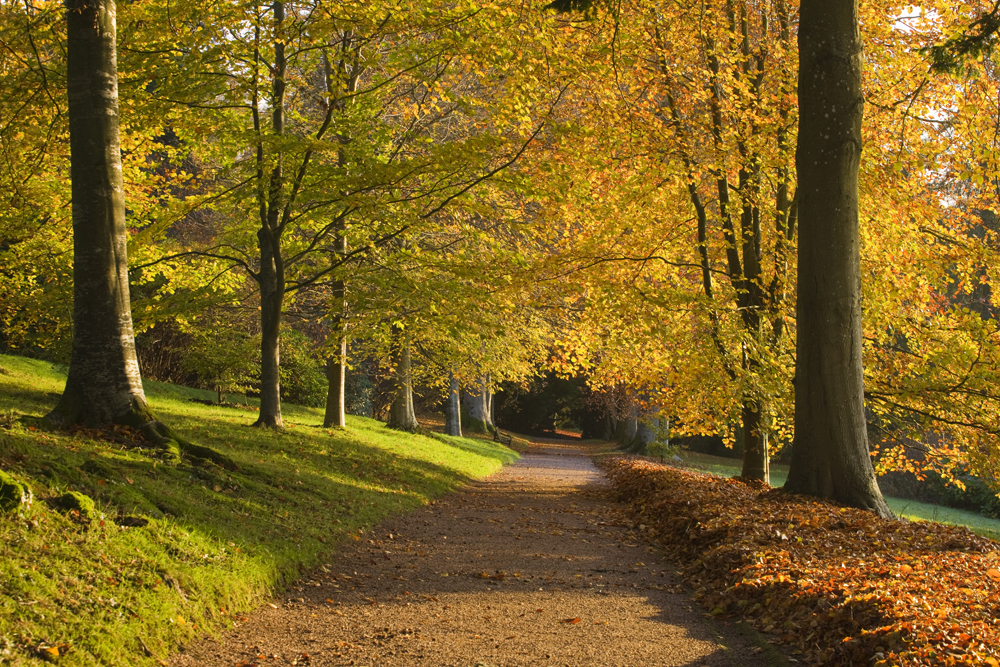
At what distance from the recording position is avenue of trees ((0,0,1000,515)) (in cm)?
827

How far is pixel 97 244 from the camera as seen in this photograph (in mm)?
7316

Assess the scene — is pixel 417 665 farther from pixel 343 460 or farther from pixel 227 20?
pixel 227 20

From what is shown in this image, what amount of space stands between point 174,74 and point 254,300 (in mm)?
12159

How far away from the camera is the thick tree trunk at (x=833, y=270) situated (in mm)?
8180

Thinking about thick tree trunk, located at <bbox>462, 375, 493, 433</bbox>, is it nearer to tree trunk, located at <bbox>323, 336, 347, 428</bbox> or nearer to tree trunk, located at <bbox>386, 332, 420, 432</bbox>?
tree trunk, located at <bbox>386, 332, 420, 432</bbox>

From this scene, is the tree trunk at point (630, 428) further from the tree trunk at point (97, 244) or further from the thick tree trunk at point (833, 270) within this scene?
the tree trunk at point (97, 244)

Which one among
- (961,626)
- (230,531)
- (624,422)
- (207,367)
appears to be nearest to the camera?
(961,626)

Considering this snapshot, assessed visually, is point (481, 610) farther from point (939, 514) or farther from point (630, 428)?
point (630, 428)

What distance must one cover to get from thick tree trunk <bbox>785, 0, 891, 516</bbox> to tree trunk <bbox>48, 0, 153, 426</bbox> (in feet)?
24.5

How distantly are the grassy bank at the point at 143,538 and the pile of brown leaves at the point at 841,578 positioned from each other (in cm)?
363

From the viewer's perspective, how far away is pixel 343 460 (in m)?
12.2

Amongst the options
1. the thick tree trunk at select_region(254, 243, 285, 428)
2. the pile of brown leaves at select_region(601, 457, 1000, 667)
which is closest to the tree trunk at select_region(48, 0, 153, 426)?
the thick tree trunk at select_region(254, 243, 285, 428)

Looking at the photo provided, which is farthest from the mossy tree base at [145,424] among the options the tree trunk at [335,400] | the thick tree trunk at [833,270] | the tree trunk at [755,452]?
the tree trunk at [335,400]

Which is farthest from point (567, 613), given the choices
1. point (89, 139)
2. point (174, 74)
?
point (174, 74)
